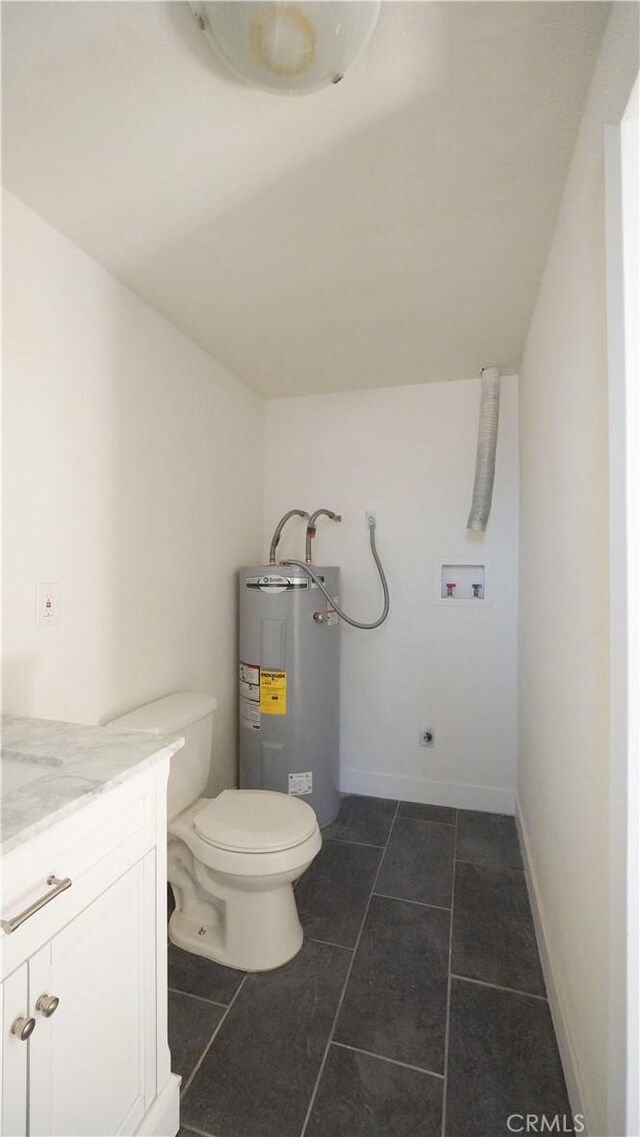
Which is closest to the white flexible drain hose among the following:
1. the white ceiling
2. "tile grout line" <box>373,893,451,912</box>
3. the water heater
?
the white ceiling

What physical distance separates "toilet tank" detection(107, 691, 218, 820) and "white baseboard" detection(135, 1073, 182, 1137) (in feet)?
2.05

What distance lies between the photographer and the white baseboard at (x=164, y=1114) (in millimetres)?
882

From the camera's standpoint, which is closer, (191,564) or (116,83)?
(116,83)

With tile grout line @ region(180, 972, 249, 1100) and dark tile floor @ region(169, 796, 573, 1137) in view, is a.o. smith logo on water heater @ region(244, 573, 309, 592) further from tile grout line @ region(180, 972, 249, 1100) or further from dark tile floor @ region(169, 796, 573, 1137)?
tile grout line @ region(180, 972, 249, 1100)

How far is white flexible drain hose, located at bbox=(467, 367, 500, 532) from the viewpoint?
207 cm

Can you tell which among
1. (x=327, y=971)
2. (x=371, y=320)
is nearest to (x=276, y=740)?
(x=327, y=971)

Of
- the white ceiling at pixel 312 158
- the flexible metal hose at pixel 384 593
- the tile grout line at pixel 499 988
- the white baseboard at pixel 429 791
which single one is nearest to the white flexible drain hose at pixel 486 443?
the white ceiling at pixel 312 158

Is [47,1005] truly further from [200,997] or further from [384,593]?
[384,593]

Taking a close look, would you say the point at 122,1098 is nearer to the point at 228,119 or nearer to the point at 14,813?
the point at 14,813

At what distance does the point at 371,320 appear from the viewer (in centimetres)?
174

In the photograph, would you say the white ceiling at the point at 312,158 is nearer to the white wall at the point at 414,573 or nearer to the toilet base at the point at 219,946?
the white wall at the point at 414,573

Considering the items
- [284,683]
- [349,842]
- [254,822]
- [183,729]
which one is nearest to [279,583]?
[284,683]

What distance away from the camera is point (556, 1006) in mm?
1154

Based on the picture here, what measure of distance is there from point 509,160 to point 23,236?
1.20 meters
